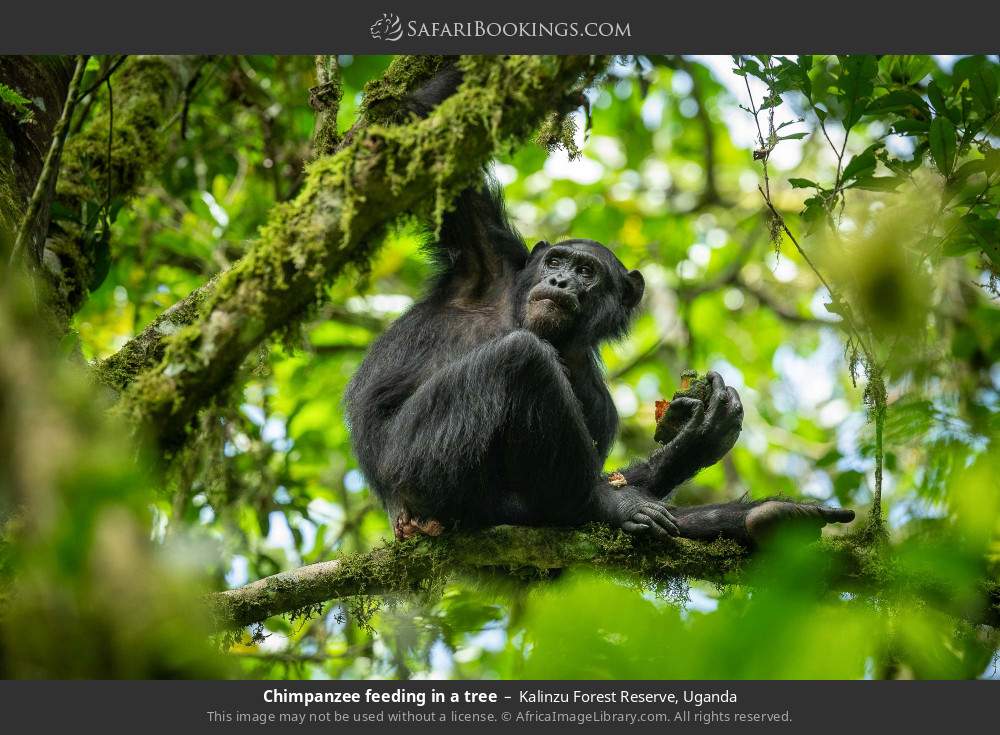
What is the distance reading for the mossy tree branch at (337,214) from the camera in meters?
3.18

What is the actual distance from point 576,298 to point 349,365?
17.6ft

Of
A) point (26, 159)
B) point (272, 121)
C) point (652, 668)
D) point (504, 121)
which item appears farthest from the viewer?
point (272, 121)

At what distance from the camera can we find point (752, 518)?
17.3 feet

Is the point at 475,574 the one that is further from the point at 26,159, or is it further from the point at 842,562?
the point at 26,159

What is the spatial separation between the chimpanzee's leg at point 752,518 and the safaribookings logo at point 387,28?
338 centimetres

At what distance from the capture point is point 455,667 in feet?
24.1

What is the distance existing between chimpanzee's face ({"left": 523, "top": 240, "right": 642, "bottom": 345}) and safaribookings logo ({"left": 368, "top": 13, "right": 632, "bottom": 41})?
219 cm

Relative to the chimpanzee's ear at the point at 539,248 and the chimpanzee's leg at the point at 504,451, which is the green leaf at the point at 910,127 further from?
the chimpanzee's ear at the point at 539,248

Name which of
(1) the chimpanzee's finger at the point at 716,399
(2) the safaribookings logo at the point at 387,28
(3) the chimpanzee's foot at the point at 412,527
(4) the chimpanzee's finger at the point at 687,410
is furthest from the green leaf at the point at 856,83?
(3) the chimpanzee's foot at the point at 412,527

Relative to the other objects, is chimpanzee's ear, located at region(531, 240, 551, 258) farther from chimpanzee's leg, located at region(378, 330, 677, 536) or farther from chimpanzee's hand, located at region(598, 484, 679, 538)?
chimpanzee's hand, located at region(598, 484, 679, 538)

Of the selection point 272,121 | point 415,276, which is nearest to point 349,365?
point 415,276

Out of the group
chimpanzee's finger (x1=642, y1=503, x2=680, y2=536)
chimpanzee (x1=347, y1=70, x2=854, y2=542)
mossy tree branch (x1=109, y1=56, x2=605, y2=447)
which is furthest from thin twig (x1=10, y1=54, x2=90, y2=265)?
chimpanzee's finger (x1=642, y1=503, x2=680, y2=536)

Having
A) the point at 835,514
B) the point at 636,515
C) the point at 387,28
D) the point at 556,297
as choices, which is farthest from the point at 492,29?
the point at 835,514

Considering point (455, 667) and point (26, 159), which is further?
point (455, 667)
